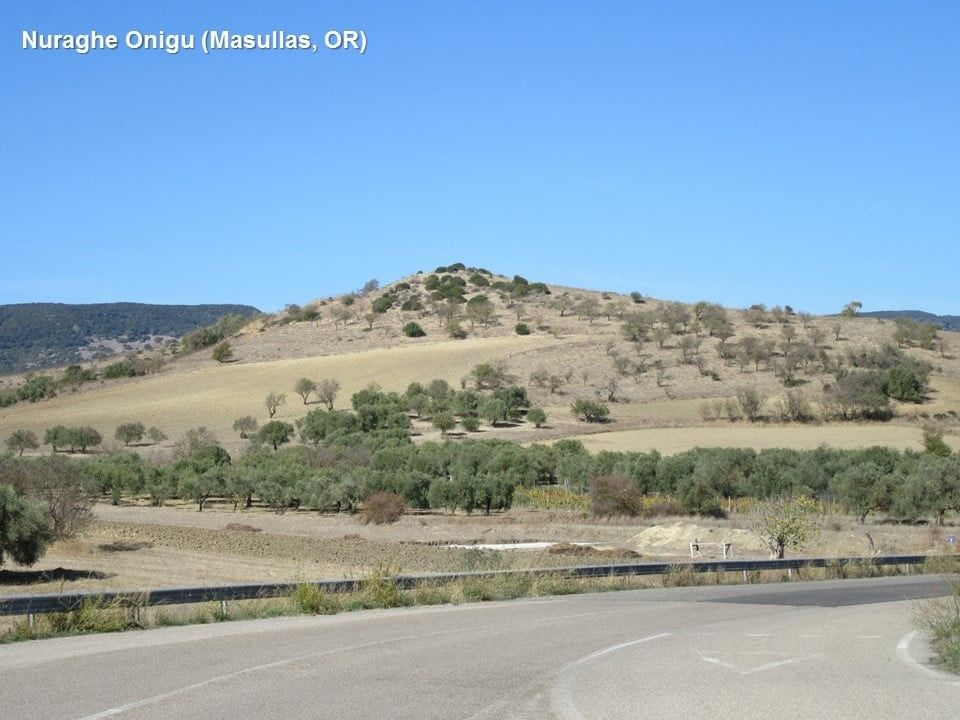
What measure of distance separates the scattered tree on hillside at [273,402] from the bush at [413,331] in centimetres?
3213

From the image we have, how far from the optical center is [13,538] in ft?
116

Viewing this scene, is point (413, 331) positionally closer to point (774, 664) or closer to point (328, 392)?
point (328, 392)

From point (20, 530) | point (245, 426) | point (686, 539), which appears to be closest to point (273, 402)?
point (245, 426)

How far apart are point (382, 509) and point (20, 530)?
2230cm

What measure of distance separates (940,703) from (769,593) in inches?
588

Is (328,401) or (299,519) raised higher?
(328,401)

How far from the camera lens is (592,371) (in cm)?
10081

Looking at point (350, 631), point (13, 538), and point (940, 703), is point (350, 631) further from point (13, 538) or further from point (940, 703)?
point (13, 538)

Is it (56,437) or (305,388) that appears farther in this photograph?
(305,388)

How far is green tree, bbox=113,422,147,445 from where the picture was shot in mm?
86875

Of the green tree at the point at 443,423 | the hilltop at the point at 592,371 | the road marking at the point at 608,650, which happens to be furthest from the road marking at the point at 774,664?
the green tree at the point at 443,423

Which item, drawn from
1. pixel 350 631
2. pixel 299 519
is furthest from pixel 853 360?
pixel 350 631

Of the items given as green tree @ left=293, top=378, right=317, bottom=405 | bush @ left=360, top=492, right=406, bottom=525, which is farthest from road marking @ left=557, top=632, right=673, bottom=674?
green tree @ left=293, top=378, right=317, bottom=405

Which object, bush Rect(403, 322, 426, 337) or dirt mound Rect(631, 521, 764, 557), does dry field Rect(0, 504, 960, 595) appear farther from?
bush Rect(403, 322, 426, 337)
